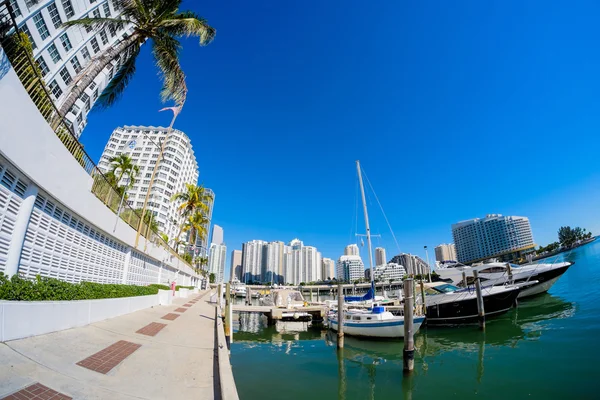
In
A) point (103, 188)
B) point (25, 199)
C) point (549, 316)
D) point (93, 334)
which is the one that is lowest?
point (549, 316)

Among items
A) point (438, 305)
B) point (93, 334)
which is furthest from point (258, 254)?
point (93, 334)

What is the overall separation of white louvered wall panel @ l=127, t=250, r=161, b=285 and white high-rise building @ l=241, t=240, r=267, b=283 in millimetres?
138500

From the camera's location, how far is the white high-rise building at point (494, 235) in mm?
122000

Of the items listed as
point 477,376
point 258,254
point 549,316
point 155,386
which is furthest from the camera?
point 258,254

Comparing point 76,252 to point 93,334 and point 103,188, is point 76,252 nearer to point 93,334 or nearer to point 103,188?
point 103,188

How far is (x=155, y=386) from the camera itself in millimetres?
4461

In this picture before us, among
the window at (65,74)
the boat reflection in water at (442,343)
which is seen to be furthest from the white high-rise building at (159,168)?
the boat reflection in water at (442,343)

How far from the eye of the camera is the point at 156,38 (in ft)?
43.7

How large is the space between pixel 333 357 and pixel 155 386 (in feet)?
35.0

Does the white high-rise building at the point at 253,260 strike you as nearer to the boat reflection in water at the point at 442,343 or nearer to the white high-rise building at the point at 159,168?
the white high-rise building at the point at 159,168

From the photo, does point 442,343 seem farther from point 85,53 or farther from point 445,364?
point 85,53

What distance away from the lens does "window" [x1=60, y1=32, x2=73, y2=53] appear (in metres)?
29.9

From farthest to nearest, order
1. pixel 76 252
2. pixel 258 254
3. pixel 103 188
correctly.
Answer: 1. pixel 258 254
2. pixel 103 188
3. pixel 76 252

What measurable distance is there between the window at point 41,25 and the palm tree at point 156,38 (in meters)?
22.0
